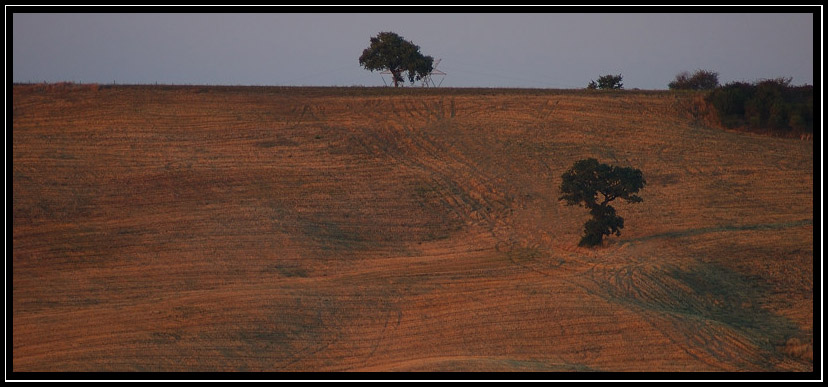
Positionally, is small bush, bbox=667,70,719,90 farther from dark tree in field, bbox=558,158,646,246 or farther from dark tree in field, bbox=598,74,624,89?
dark tree in field, bbox=558,158,646,246

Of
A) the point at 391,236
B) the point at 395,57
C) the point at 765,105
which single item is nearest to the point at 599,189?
the point at 391,236

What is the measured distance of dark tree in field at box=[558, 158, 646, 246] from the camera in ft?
73.9

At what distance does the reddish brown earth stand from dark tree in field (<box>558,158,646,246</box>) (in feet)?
1.92

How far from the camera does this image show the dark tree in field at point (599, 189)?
2253cm

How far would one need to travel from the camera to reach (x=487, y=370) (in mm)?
13508

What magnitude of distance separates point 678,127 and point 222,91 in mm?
17736

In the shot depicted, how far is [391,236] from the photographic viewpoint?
76.8 ft

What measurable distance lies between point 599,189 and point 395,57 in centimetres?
2188

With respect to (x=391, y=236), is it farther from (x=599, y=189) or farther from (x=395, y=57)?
(x=395, y=57)

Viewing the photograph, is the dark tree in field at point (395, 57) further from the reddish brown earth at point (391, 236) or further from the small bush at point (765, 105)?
the small bush at point (765, 105)

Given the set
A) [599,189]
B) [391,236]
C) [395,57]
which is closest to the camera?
[599,189]

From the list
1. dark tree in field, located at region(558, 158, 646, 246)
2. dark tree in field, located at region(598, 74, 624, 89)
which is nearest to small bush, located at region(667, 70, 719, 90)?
dark tree in field, located at region(598, 74, 624, 89)

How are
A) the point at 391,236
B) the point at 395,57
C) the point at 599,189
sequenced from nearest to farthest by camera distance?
the point at 599,189 < the point at 391,236 < the point at 395,57
